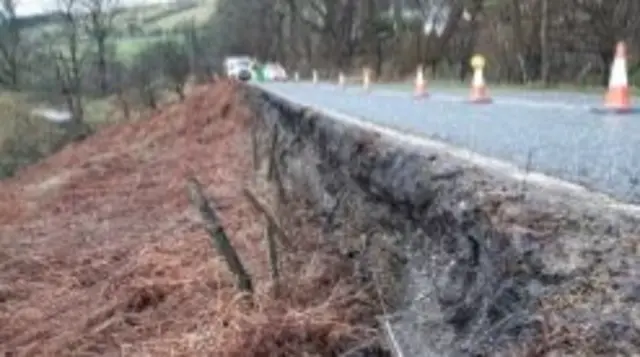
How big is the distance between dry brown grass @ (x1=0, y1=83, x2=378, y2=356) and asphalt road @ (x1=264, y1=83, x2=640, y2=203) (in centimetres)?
113

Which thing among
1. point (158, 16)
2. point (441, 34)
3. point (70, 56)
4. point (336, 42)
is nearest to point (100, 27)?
point (70, 56)

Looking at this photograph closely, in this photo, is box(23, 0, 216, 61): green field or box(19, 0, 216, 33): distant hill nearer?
box(23, 0, 216, 61): green field

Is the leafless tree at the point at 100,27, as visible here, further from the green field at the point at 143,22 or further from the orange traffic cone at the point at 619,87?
the orange traffic cone at the point at 619,87

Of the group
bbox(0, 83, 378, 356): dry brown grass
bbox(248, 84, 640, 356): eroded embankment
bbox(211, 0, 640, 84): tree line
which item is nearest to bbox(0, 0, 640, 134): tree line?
bbox(211, 0, 640, 84): tree line

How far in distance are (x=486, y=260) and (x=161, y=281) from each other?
12.8 feet

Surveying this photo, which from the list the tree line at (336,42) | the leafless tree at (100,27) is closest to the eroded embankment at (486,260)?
the tree line at (336,42)

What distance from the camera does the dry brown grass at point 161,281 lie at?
4.58 metres

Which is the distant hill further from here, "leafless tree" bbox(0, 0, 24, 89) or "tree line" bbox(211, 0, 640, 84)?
"tree line" bbox(211, 0, 640, 84)

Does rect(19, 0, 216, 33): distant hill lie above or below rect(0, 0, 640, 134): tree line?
above

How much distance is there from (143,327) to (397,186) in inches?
81.8

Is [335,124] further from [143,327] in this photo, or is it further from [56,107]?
[56,107]

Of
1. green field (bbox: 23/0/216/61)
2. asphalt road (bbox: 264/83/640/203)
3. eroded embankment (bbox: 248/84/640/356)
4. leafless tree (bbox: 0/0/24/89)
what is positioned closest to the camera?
eroded embankment (bbox: 248/84/640/356)

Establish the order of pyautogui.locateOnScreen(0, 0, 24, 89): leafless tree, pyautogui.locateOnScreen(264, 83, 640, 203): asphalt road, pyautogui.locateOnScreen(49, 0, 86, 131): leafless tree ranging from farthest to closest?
pyautogui.locateOnScreen(0, 0, 24, 89): leafless tree, pyautogui.locateOnScreen(49, 0, 86, 131): leafless tree, pyautogui.locateOnScreen(264, 83, 640, 203): asphalt road

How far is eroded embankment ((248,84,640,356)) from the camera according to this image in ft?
8.00
